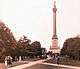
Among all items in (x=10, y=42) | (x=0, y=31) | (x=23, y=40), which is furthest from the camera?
(x=23, y=40)

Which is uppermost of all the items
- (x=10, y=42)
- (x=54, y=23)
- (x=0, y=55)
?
(x=54, y=23)

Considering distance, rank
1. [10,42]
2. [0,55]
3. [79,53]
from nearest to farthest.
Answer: [0,55], [10,42], [79,53]

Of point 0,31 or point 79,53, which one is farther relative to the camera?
point 79,53

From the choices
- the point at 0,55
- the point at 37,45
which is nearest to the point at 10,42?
the point at 0,55

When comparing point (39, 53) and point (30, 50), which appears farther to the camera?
point (39, 53)

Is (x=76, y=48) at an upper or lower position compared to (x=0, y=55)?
upper

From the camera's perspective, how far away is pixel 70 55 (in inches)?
4021

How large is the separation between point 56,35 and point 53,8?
14.3m

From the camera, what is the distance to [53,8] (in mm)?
125500

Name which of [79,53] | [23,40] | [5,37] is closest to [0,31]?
[5,37]

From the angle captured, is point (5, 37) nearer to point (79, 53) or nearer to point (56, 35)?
point (79, 53)

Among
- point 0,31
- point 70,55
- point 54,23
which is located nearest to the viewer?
point 0,31

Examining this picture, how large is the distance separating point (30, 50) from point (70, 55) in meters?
29.0

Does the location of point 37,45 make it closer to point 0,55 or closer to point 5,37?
point 5,37
